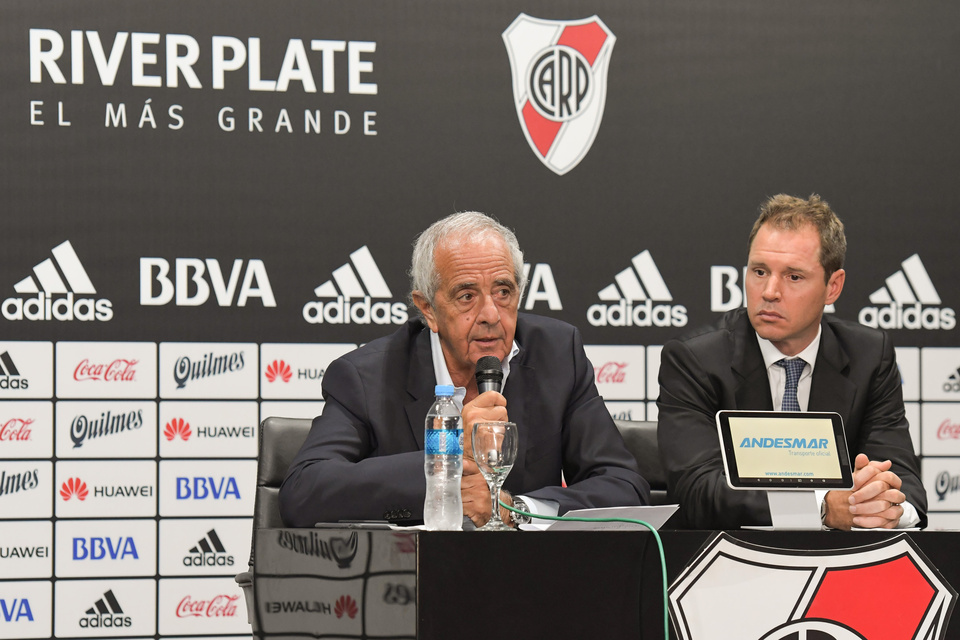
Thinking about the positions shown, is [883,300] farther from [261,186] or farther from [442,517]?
[442,517]

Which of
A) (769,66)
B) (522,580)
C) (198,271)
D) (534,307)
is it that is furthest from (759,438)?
(769,66)

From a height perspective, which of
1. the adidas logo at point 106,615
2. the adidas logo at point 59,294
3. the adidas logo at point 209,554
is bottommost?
the adidas logo at point 106,615

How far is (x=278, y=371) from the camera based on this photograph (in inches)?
139

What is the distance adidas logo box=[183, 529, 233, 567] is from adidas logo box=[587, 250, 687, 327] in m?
1.50

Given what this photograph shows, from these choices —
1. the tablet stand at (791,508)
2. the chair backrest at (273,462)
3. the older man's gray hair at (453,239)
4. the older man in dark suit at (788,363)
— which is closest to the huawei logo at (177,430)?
the chair backrest at (273,462)

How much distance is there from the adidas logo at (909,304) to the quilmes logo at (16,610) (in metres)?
3.08

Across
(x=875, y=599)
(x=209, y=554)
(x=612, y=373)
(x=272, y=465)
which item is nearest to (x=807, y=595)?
(x=875, y=599)

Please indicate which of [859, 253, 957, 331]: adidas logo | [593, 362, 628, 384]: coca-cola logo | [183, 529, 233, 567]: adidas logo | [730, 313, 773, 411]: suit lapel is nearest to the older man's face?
[730, 313, 773, 411]: suit lapel

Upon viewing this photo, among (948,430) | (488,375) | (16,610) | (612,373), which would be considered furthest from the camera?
(948,430)

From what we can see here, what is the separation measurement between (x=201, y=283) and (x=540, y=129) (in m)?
1.33

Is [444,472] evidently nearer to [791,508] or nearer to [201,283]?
[791,508]

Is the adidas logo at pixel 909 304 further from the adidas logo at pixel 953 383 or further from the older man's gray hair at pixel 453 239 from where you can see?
the older man's gray hair at pixel 453 239

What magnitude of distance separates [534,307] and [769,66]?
1.30m

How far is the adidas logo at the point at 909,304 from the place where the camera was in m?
3.86
